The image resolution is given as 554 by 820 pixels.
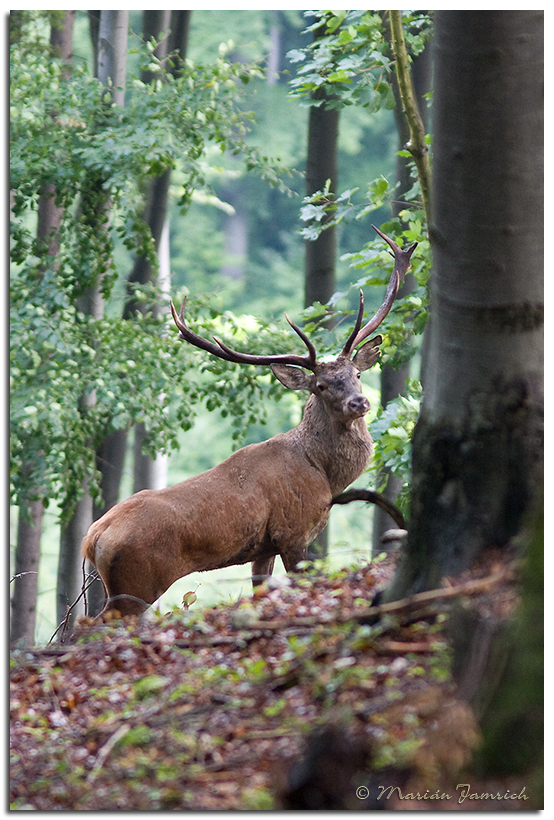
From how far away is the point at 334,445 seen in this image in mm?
5645

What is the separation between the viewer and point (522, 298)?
2.81 metres

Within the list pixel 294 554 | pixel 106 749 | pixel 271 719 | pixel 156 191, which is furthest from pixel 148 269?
pixel 271 719

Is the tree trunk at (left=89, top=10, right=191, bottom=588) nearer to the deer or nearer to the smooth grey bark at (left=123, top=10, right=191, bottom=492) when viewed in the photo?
the smooth grey bark at (left=123, top=10, right=191, bottom=492)

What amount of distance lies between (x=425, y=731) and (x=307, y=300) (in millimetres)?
6320

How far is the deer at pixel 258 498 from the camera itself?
4.86m

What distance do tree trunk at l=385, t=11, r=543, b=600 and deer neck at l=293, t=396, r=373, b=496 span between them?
2711mm

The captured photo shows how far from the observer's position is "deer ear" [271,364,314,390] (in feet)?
18.1

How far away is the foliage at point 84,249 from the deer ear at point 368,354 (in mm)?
1820

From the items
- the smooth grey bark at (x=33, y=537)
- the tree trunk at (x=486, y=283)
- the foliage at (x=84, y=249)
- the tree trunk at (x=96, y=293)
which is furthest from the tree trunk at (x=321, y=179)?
the tree trunk at (x=486, y=283)

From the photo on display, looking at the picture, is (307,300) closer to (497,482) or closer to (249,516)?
(249,516)

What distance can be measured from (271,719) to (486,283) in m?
1.59

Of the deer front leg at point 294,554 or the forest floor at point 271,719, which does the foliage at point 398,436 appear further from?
the forest floor at point 271,719

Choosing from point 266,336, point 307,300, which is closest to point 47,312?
point 266,336

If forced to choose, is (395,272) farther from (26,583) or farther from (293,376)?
(26,583)
